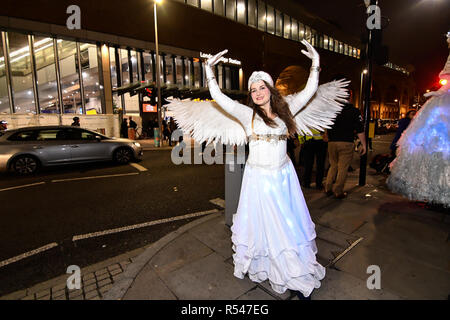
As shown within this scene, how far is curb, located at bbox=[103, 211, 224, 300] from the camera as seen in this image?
2371mm

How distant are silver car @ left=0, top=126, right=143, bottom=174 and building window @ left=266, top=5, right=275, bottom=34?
2625 cm

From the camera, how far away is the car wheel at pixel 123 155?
908 cm

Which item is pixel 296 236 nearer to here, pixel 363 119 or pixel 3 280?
pixel 3 280

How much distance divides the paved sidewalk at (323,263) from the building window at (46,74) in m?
17.4

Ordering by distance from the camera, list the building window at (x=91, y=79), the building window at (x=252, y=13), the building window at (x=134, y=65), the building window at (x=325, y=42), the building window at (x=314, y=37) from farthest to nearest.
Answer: the building window at (x=325, y=42) → the building window at (x=314, y=37) → the building window at (x=252, y=13) → the building window at (x=134, y=65) → the building window at (x=91, y=79)

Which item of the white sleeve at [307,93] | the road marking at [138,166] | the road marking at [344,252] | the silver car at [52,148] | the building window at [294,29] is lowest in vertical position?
the road marking at [344,252]

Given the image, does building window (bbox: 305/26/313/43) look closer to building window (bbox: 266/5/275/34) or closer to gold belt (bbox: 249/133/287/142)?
building window (bbox: 266/5/275/34)

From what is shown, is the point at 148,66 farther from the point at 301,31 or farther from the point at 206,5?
the point at 301,31

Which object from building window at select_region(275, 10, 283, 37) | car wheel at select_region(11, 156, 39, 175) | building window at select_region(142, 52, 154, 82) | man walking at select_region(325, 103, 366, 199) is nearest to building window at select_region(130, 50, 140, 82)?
building window at select_region(142, 52, 154, 82)

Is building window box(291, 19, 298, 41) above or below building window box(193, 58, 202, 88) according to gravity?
above

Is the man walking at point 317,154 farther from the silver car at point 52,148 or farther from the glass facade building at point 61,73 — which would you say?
the glass facade building at point 61,73

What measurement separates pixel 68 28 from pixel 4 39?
349 cm

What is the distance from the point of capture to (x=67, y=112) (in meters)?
17.1

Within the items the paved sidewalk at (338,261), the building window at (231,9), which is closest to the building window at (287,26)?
the building window at (231,9)
